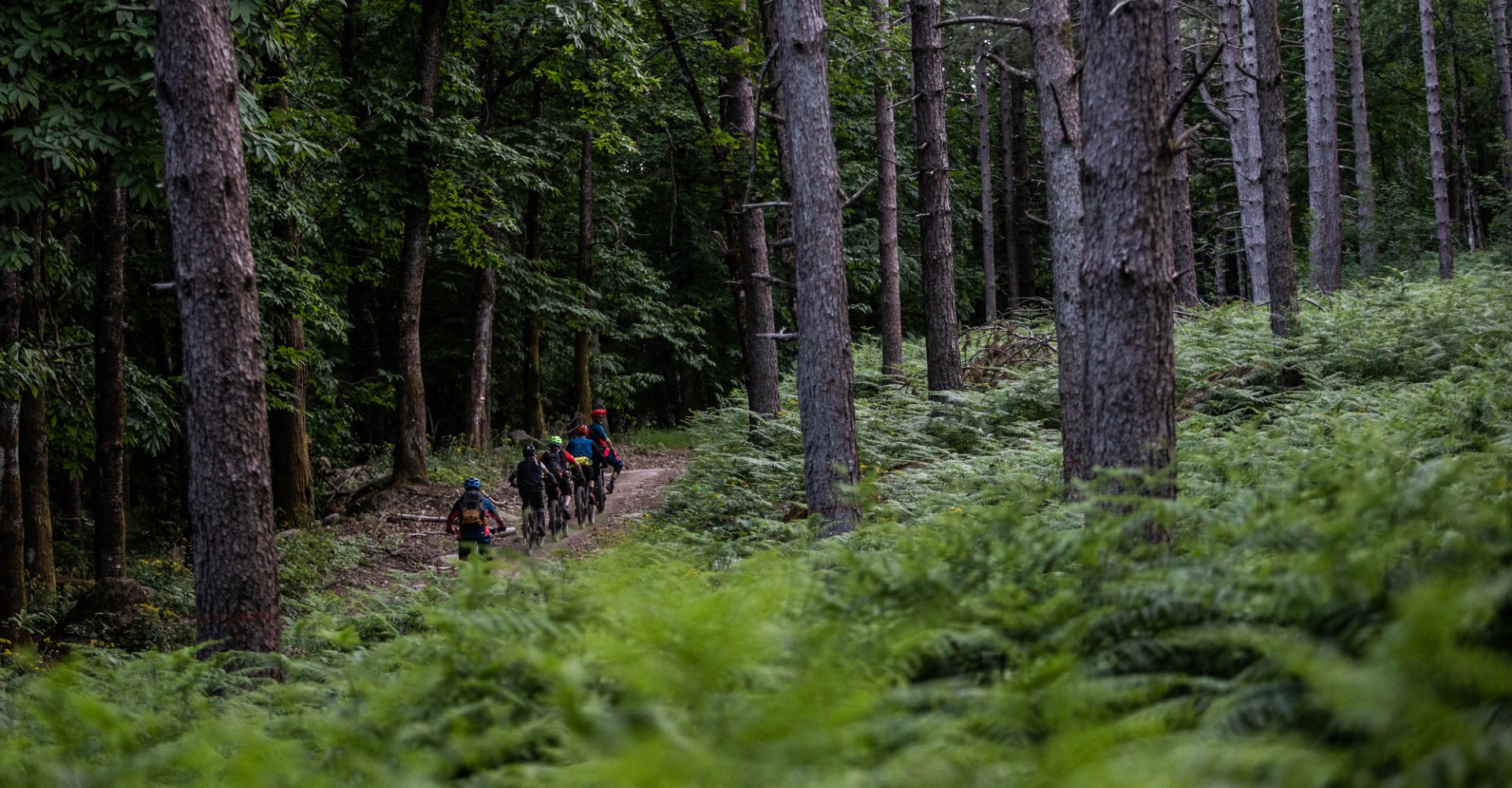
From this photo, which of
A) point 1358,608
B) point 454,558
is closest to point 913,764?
point 1358,608

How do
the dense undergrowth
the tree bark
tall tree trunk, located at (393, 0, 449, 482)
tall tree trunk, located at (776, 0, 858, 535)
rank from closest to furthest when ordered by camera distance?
1. the dense undergrowth
2. tall tree trunk, located at (776, 0, 858, 535)
3. tall tree trunk, located at (393, 0, 449, 482)
4. the tree bark

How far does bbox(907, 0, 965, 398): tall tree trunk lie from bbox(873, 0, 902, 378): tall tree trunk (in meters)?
1.92

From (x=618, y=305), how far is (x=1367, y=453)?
25.6 meters

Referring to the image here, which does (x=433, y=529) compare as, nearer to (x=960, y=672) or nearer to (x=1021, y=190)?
(x=960, y=672)

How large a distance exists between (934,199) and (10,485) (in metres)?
12.4

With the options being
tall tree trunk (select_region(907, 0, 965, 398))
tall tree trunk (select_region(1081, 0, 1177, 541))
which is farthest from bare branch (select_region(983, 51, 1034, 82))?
tall tree trunk (select_region(907, 0, 965, 398))

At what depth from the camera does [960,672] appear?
349 centimetres

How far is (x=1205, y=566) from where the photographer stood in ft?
12.5

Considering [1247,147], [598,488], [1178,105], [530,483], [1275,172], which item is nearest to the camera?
[1178,105]

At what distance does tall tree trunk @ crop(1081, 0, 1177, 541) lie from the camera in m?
5.95

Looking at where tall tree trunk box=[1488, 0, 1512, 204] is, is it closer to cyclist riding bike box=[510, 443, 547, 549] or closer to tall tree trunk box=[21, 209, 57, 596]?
cyclist riding bike box=[510, 443, 547, 549]

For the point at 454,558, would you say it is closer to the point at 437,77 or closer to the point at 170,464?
the point at 437,77

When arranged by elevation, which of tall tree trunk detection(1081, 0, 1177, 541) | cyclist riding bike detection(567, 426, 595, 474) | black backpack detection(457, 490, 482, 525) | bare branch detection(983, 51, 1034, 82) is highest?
bare branch detection(983, 51, 1034, 82)

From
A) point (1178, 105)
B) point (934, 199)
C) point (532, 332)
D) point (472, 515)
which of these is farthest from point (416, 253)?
point (1178, 105)
